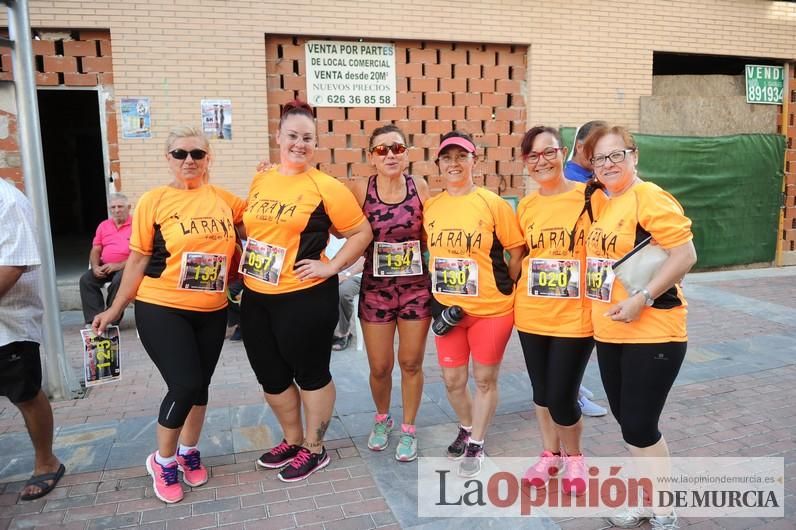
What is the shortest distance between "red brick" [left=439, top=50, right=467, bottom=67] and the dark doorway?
409 inches

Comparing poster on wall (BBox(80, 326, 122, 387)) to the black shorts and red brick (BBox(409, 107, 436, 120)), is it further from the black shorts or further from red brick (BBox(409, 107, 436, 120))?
red brick (BBox(409, 107, 436, 120))

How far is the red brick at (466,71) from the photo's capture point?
26.7 feet

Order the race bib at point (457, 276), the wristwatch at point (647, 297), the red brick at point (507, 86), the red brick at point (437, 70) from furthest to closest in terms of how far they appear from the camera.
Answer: the red brick at point (507, 86)
the red brick at point (437, 70)
the race bib at point (457, 276)
the wristwatch at point (647, 297)

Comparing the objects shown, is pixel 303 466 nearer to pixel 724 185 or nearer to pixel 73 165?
pixel 724 185

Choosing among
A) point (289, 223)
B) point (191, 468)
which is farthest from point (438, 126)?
point (191, 468)

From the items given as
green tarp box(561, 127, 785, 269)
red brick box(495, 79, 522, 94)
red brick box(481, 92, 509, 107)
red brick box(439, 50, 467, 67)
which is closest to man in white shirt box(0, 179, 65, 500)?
red brick box(439, 50, 467, 67)

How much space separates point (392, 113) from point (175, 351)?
553 centimetres

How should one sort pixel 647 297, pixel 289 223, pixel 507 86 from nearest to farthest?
pixel 647 297 → pixel 289 223 → pixel 507 86

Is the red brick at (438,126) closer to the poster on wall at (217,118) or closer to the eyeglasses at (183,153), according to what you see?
the poster on wall at (217,118)

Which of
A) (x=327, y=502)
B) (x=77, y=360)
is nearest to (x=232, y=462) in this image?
(x=327, y=502)

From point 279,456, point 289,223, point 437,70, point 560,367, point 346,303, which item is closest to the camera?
point 560,367

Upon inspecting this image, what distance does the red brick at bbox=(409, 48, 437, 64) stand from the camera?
26.1 ft

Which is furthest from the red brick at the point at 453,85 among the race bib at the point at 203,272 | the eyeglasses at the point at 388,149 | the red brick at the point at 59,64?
the race bib at the point at 203,272

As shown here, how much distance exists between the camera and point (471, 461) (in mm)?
3465
